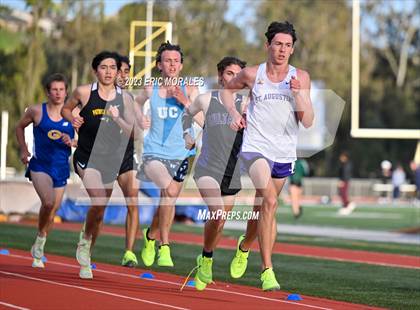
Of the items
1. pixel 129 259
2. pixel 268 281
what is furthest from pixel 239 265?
pixel 129 259

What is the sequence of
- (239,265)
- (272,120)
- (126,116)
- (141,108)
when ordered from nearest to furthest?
1. (272,120)
2. (239,265)
3. (126,116)
4. (141,108)

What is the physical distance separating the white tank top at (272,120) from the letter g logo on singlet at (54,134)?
10.7 feet

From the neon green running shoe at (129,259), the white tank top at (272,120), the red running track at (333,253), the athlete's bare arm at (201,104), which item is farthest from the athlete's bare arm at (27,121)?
the red running track at (333,253)

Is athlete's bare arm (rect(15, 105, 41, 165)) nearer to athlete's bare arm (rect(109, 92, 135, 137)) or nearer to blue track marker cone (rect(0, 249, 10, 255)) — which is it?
athlete's bare arm (rect(109, 92, 135, 137))

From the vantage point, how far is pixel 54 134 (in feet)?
41.1

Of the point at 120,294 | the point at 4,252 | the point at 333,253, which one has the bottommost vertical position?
the point at 333,253

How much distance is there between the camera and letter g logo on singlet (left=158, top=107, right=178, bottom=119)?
12.0m

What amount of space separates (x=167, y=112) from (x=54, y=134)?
1366 mm

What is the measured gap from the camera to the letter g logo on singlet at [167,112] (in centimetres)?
1199

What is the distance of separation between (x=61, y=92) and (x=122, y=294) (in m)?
3.38

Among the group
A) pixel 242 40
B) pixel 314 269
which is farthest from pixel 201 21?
pixel 314 269

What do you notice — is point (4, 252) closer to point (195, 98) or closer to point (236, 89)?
point (195, 98)

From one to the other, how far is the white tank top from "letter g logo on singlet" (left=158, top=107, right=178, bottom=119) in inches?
85.1

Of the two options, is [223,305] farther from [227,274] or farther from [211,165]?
[227,274]
